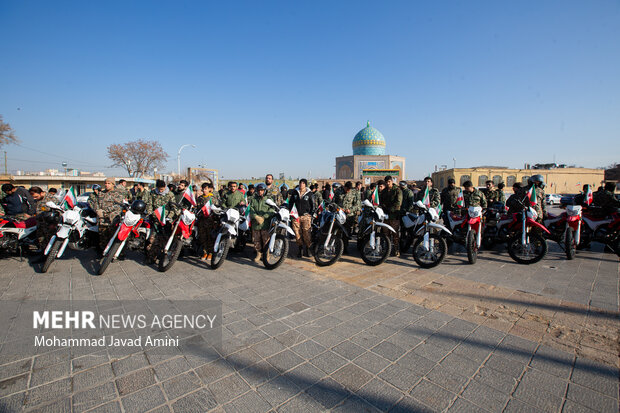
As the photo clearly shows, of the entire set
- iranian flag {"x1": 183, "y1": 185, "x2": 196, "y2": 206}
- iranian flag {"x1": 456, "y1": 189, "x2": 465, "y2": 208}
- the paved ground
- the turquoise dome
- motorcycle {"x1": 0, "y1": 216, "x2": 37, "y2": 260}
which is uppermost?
the turquoise dome

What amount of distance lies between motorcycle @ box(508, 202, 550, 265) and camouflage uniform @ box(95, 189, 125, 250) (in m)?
8.20

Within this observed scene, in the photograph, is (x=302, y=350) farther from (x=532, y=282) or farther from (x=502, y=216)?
(x=502, y=216)

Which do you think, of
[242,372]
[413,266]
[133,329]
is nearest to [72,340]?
[133,329]

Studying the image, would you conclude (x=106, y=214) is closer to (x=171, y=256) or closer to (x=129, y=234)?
(x=129, y=234)

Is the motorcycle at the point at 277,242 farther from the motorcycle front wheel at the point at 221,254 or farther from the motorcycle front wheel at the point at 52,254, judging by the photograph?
the motorcycle front wheel at the point at 52,254

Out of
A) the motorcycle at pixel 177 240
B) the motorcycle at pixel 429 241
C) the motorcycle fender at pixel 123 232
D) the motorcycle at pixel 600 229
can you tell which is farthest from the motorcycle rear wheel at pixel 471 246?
the motorcycle fender at pixel 123 232

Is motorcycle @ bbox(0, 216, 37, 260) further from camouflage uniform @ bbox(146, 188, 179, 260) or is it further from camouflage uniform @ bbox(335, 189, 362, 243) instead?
camouflage uniform @ bbox(335, 189, 362, 243)

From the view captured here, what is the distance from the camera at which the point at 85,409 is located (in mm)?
2025

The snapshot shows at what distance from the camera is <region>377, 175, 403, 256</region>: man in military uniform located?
6582mm

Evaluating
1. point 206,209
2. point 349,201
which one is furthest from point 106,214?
point 349,201

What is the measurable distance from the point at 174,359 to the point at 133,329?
2.89 ft

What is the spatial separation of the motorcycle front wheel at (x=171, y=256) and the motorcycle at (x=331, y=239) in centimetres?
253

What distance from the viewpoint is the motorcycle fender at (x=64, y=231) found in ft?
17.3

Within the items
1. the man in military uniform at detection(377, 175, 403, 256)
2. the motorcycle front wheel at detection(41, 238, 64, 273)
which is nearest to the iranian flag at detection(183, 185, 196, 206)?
the motorcycle front wheel at detection(41, 238, 64, 273)
